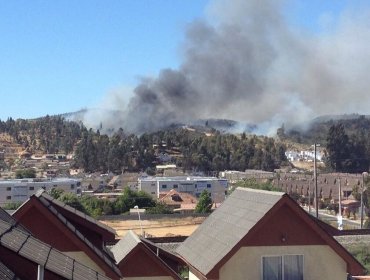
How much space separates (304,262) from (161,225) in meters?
42.0

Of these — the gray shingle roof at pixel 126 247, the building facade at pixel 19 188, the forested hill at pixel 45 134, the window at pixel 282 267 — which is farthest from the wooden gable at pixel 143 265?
the forested hill at pixel 45 134

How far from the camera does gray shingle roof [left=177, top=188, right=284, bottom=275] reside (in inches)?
478

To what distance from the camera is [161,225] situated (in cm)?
5391

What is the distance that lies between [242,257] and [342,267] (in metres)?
2.05

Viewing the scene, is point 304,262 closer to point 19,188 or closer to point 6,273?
point 6,273

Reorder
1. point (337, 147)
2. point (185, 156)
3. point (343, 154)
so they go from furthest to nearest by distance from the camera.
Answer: point (185, 156)
point (337, 147)
point (343, 154)

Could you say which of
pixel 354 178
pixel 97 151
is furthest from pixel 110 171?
pixel 354 178

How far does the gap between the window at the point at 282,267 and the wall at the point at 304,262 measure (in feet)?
0.31

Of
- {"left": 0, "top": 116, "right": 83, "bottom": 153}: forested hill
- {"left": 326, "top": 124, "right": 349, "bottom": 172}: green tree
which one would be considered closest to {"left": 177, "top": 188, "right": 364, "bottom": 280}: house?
{"left": 326, "top": 124, "right": 349, "bottom": 172}: green tree

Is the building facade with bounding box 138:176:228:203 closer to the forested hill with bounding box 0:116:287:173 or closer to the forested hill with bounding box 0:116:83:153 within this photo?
the forested hill with bounding box 0:116:287:173

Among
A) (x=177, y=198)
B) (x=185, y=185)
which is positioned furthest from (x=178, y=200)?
(x=185, y=185)

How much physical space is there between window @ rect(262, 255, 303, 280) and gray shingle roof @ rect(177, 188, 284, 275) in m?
0.75

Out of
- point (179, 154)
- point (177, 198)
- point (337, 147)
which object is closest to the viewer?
point (177, 198)

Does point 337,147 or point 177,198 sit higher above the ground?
point 337,147
